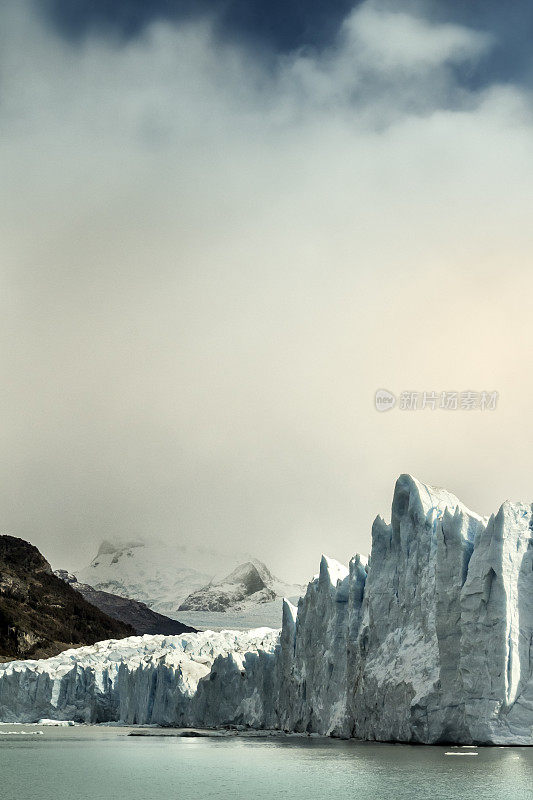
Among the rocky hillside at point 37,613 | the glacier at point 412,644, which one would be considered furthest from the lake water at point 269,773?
the rocky hillside at point 37,613

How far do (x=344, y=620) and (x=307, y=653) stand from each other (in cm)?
400

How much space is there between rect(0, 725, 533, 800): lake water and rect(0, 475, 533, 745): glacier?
1347 millimetres

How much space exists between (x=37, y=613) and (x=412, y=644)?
114 metres

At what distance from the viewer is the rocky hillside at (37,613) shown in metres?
123

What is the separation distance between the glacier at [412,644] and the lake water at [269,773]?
1.35 metres

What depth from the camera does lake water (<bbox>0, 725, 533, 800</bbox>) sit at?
901 inches

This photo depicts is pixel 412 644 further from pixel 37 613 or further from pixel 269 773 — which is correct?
pixel 37 613

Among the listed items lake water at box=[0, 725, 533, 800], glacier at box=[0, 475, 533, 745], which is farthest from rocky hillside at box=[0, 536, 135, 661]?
lake water at box=[0, 725, 533, 800]

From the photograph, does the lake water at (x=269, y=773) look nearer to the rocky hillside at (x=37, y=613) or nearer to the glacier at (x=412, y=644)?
the glacier at (x=412, y=644)

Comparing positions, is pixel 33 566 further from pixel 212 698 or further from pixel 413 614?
pixel 413 614

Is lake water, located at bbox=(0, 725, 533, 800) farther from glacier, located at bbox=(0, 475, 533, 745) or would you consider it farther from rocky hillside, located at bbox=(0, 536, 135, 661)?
rocky hillside, located at bbox=(0, 536, 135, 661)

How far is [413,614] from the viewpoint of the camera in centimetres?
3550

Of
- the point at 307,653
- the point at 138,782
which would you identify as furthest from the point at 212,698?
the point at 138,782

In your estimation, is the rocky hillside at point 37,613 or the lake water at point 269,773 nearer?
the lake water at point 269,773
